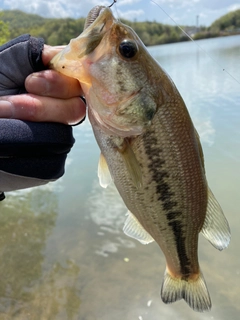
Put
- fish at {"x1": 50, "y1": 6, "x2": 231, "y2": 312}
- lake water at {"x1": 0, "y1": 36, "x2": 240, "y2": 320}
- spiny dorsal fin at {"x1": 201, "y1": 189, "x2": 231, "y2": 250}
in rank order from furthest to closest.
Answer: lake water at {"x1": 0, "y1": 36, "x2": 240, "y2": 320}, spiny dorsal fin at {"x1": 201, "y1": 189, "x2": 231, "y2": 250}, fish at {"x1": 50, "y1": 6, "x2": 231, "y2": 312}

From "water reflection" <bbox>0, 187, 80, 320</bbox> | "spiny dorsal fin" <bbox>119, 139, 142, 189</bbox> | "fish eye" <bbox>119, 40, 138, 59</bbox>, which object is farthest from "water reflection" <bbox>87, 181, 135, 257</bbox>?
"fish eye" <bbox>119, 40, 138, 59</bbox>

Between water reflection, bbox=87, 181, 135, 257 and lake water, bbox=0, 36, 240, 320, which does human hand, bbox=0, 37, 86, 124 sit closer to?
lake water, bbox=0, 36, 240, 320

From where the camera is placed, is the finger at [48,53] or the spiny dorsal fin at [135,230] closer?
the finger at [48,53]

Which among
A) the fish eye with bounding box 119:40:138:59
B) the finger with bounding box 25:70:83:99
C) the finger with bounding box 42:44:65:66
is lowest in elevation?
the finger with bounding box 25:70:83:99

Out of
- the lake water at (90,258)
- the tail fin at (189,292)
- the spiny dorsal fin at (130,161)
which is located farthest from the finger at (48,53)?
the lake water at (90,258)

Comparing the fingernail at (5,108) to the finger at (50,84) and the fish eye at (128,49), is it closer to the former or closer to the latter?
the finger at (50,84)

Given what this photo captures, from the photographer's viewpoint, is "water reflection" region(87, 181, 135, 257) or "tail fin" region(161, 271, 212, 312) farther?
"water reflection" region(87, 181, 135, 257)

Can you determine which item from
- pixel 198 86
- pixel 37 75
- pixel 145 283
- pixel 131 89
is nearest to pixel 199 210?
pixel 131 89
